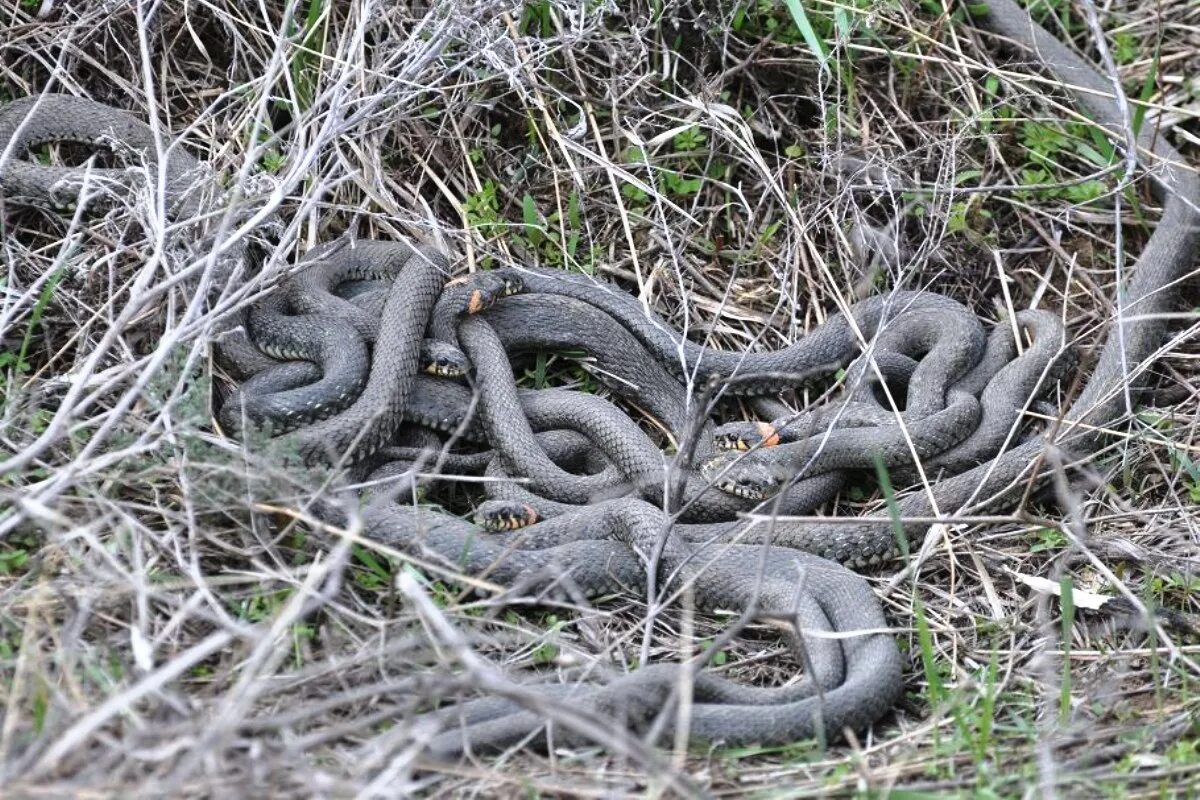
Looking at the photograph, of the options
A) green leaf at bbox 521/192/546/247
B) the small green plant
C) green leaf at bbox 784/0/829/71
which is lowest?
the small green plant

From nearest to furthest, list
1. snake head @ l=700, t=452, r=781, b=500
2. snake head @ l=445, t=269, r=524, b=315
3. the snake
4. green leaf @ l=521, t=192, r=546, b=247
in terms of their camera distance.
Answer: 1. the snake
2. snake head @ l=700, t=452, r=781, b=500
3. snake head @ l=445, t=269, r=524, b=315
4. green leaf @ l=521, t=192, r=546, b=247

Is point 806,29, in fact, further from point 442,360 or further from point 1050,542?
point 1050,542

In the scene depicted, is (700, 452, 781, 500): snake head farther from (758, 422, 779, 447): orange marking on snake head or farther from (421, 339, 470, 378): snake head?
(421, 339, 470, 378): snake head

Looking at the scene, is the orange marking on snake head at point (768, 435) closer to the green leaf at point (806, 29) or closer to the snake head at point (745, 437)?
the snake head at point (745, 437)

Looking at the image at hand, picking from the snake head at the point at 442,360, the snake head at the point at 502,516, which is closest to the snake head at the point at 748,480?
the snake head at the point at 502,516

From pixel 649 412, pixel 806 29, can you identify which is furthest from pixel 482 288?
pixel 806 29

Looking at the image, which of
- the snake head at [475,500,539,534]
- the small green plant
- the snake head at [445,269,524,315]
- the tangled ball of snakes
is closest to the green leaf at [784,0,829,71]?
the tangled ball of snakes

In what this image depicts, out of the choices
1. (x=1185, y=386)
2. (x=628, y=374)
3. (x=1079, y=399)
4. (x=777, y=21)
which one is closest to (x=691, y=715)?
(x=628, y=374)
